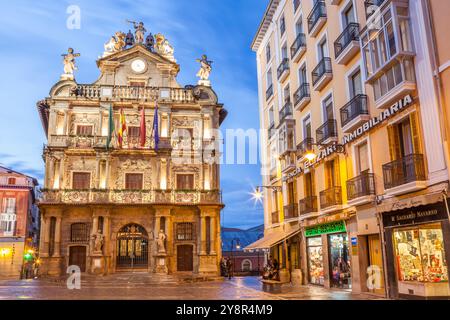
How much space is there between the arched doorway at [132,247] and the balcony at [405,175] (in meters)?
22.1

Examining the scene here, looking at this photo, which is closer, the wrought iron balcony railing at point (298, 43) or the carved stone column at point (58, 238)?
the wrought iron balcony railing at point (298, 43)

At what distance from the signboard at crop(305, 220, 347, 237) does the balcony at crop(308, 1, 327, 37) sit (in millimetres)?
9292

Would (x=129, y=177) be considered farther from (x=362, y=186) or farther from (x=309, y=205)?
(x=362, y=186)

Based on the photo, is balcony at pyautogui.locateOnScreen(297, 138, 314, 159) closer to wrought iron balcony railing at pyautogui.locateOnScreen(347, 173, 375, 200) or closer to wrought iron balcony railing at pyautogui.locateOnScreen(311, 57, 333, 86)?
wrought iron balcony railing at pyautogui.locateOnScreen(311, 57, 333, 86)

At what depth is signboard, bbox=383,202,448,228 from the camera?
12.5 m

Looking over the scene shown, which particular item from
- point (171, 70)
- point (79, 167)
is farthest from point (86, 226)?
point (171, 70)

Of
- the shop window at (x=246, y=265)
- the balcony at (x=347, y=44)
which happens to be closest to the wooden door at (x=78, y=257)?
the shop window at (x=246, y=265)

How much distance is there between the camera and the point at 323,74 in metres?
19.9

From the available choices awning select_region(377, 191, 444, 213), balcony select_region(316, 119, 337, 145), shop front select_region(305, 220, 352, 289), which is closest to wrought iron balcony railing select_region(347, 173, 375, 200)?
awning select_region(377, 191, 444, 213)

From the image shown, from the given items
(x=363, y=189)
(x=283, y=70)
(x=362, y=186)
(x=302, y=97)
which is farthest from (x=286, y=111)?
(x=363, y=189)

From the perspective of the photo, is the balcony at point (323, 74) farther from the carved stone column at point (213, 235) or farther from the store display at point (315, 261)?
the carved stone column at point (213, 235)

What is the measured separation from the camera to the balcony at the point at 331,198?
60.6 feet

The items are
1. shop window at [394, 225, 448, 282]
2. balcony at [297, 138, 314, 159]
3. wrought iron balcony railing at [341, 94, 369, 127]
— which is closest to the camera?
shop window at [394, 225, 448, 282]

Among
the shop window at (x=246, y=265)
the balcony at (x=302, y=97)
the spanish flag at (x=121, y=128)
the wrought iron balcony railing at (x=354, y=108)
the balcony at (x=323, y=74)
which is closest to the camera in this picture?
the wrought iron balcony railing at (x=354, y=108)
